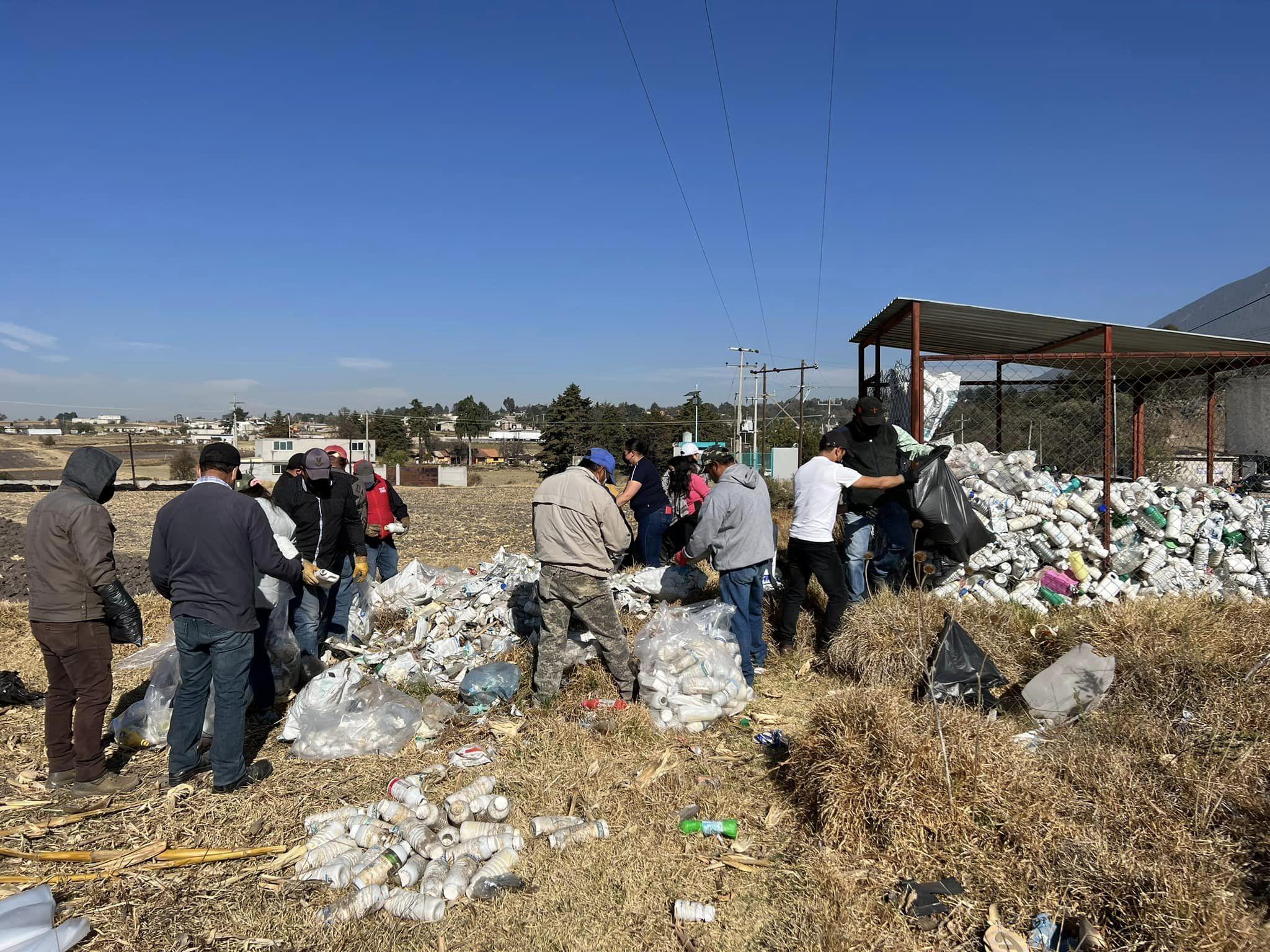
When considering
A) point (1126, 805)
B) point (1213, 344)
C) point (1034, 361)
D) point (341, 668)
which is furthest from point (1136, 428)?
point (341, 668)

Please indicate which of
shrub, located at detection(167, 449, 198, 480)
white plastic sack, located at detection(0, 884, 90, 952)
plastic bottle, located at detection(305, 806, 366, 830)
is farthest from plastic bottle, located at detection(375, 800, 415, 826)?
shrub, located at detection(167, 449, 198, 480)

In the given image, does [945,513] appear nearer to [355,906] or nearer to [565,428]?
[355,906]

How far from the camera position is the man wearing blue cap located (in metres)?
4.93

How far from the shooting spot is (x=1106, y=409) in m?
6.64

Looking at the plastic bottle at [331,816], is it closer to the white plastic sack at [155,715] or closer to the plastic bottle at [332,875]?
the plastic bottle at [332,875]

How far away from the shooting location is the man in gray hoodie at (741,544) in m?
5.48

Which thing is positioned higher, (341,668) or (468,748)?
(341,668)

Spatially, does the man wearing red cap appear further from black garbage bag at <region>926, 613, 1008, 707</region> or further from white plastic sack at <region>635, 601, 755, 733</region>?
black garbage bag at <region>926, 613, 1008, 707</region>

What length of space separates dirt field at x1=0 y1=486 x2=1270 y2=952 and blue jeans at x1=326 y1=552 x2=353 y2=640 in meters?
1.48

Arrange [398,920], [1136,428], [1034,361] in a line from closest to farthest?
[398,920] → [1034,361] → [1136,428]

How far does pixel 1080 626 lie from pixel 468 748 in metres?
4.23

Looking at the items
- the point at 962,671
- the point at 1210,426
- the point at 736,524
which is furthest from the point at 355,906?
the point at 1210,426

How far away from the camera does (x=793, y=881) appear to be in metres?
3.23

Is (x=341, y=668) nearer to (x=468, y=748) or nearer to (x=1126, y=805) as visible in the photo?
(x=468, y=748)
